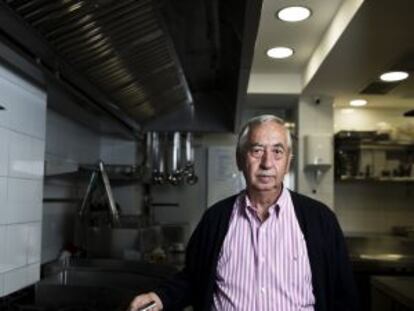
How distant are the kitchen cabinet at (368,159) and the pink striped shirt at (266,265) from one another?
2.63 metres

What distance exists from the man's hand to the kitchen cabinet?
2.80 meters

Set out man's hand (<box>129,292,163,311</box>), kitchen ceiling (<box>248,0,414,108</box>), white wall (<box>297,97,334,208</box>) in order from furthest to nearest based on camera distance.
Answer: white wall (<box>297,97,334,208</box>)
kitchen ceiling (<box>248,0,414,108</box>)
man's hand (<box>129,292,163,311</box>)

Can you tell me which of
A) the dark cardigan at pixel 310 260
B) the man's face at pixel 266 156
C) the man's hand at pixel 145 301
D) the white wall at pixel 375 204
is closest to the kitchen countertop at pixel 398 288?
the dark cardigan at pixel 310 260

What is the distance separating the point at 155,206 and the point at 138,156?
0.39 m

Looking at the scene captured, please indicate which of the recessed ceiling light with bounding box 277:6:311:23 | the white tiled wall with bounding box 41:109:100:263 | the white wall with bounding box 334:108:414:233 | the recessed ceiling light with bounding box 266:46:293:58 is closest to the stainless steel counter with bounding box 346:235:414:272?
the white wall with bounding box 334:108:414:233

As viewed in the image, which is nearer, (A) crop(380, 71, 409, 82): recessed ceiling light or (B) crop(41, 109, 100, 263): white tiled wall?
(B) crop(41, 109, 100, 263): white tiled wall

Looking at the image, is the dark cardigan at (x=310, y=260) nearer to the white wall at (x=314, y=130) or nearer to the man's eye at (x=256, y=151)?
the man's eye at (x=256, y=151)

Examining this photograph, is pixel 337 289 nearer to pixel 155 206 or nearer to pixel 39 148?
pixel 39 148

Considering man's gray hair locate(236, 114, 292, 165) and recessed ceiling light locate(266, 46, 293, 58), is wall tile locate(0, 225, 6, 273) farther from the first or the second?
recessed ceiling light locate(266, 46, 293, 58)

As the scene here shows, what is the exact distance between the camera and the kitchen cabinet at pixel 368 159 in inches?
147

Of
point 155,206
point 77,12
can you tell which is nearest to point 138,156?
point 155,206

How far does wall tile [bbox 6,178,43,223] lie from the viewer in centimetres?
154

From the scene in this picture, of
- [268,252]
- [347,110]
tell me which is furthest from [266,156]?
[347,110]

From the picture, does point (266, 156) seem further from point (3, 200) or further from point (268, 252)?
point (3, 200)
